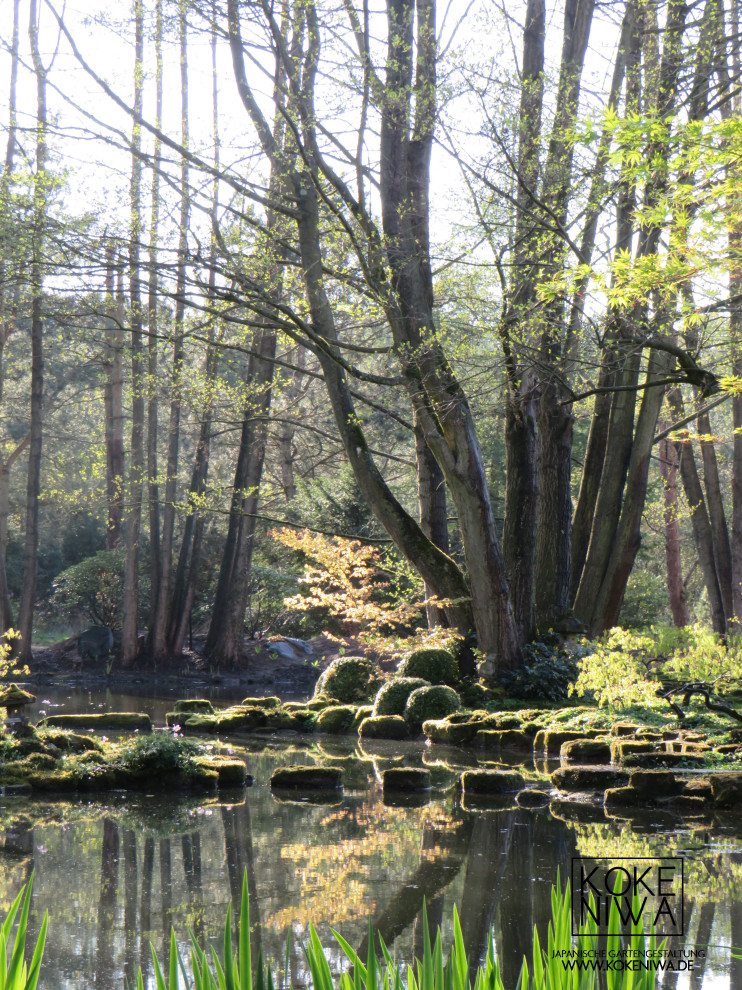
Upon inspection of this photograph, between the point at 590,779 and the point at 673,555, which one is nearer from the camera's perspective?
the point at 590,779

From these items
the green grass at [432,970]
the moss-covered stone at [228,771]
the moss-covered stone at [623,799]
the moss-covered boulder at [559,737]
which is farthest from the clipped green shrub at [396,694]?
the green grass at [432,970]

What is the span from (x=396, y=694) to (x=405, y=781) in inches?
171

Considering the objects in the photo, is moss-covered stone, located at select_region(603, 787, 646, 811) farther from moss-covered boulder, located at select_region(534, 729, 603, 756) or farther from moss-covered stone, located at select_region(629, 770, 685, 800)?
moss-covered boulder, located at select_region(534, 729, 603, 756)

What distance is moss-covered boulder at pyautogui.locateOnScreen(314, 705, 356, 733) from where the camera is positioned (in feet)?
39.5

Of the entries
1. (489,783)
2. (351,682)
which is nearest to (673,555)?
(351,682)

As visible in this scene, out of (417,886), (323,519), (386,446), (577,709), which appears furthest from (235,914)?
(386,446)

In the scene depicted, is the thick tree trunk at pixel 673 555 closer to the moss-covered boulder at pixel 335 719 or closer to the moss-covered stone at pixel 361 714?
the moss-covered stone at pixel 361 714

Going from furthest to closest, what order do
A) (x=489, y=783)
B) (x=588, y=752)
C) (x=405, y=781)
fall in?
(x=588, y=752), (x=405, y=781), (x=489, y=783)

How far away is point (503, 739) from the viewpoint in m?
10.1

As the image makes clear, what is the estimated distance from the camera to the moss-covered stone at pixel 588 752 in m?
8.51

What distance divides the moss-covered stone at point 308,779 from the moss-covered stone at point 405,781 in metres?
0.40

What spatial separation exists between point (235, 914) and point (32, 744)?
4653 millimetres

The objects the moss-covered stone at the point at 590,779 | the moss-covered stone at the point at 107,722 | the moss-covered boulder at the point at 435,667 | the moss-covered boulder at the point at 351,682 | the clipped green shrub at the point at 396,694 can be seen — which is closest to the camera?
the moss-covered stone at the point at 590,779

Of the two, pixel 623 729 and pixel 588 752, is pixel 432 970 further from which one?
pixel 623 729
